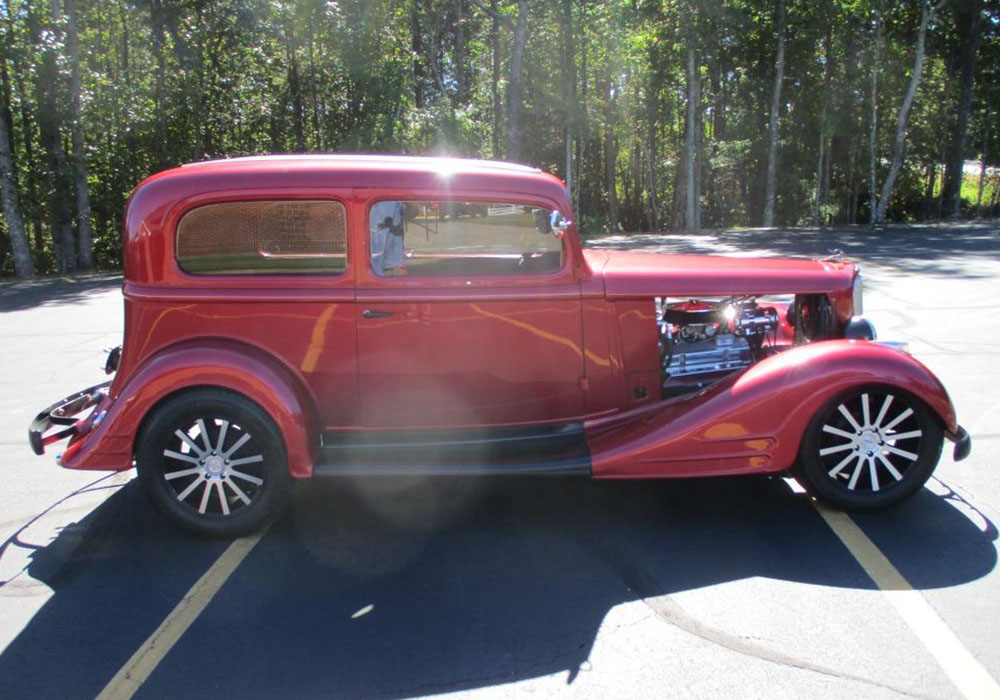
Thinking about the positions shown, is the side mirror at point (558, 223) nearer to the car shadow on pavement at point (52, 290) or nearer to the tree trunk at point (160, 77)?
the car shadow on pavement at point (52, 290)

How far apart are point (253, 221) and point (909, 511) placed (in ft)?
12.7

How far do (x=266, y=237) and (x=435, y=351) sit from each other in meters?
1.09

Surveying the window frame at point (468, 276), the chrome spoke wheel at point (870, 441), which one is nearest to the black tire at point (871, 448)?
the chrome spoke wheel at point (870, 441)

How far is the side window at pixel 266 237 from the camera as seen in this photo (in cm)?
417

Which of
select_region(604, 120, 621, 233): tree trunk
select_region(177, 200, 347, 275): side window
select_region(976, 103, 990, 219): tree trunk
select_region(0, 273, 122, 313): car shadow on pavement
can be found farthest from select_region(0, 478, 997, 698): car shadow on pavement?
select_region(976, 103, 990, 219): tree trunk

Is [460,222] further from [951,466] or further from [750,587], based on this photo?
[951,466]

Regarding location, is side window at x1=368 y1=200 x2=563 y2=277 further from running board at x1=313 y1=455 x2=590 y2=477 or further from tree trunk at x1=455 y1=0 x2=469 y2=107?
tree trunk at x1=455 y1=0 x2=469 y2=107

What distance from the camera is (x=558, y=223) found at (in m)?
4.19

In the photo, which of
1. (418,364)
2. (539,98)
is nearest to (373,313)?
(418,364)

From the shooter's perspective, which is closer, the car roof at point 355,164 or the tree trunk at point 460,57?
the car roof at point 355,164

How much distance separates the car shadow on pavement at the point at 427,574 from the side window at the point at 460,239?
1.37 m

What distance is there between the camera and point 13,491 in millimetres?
4871

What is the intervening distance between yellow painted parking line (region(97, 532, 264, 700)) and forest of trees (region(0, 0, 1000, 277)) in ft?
57.7

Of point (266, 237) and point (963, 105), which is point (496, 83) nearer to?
point (963, 105)
